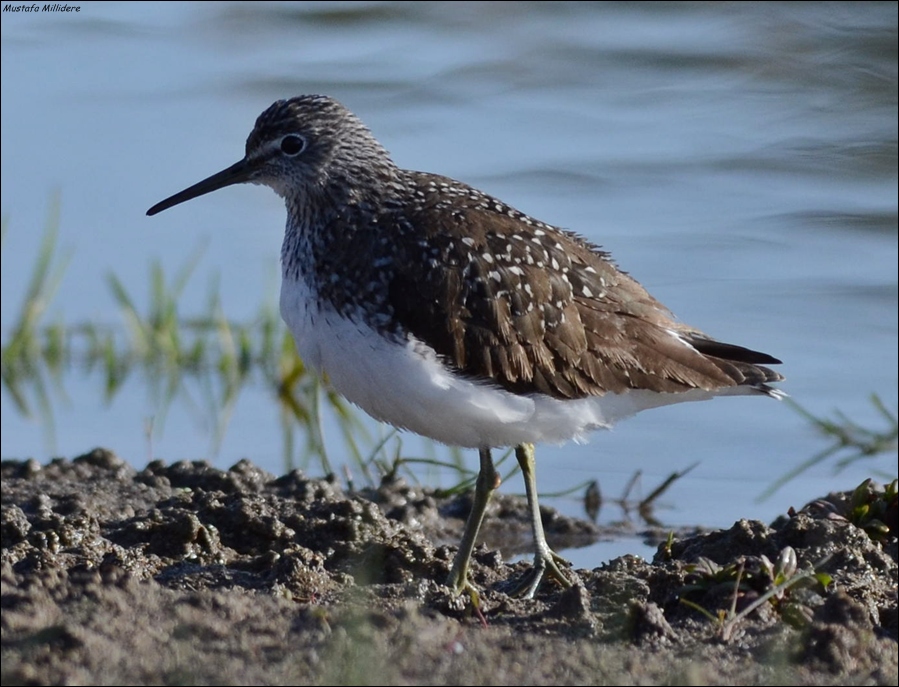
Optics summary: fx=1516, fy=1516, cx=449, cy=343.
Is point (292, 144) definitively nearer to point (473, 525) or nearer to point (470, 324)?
point (470, 324)

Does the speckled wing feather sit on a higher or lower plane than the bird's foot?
higher

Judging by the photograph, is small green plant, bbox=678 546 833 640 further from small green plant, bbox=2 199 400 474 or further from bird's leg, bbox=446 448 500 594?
small green plant, bbox=2 199 400 474

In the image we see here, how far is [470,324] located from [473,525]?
0.81 m

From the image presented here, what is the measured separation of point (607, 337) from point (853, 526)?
4.11 feet

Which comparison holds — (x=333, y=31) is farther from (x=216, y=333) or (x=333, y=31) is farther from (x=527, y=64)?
(x=216, y=333)

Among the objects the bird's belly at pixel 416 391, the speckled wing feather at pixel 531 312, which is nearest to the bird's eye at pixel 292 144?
the speckled wing feather at pixel 531 312

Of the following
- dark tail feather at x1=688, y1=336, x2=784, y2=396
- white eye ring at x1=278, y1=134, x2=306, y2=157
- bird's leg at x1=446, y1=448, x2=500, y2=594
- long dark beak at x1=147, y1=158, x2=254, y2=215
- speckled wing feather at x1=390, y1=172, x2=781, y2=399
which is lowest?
bird's leg at x1=446, y1=448, x2=500, y2=594

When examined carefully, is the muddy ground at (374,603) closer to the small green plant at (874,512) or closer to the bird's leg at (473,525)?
the small green plant at (874,512)

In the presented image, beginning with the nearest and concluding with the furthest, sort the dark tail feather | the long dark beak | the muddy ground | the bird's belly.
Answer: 1. the muddy ground
2. the bird's belly
3. the dark tail feather
4. the long dark beak

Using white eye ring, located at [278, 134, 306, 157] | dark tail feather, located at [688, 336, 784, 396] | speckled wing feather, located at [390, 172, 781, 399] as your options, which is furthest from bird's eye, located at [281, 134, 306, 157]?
dark tail feather, located at [688, 336, 784, 396]

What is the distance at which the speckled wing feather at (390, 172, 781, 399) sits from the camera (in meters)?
6.00

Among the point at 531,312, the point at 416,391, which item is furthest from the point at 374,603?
the point at 531,312

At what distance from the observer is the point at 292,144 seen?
6910mm

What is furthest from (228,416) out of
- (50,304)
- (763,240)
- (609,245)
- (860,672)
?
(860,672)
